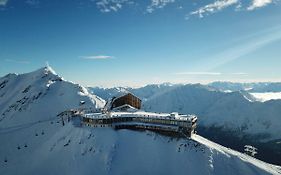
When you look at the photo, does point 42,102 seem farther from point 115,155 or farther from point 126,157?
point 126,157

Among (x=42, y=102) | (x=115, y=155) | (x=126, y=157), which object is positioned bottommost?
(x=126, y=157)

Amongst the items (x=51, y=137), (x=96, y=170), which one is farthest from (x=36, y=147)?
(x=96, y=170)

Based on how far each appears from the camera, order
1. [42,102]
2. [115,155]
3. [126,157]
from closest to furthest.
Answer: [126,157]
[115,155]
[42,102]

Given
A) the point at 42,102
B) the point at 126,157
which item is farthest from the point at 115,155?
the point at 42,102

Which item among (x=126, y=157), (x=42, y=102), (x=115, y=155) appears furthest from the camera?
(x=42, y=102)

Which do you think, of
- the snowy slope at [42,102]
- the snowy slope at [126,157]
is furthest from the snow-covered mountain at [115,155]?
the snowy slope at [42,102]

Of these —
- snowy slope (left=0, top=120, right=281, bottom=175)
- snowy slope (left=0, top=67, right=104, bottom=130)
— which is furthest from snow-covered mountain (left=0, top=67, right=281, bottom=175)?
snowy slope (left=0, top=67, right=104, bottom=130)

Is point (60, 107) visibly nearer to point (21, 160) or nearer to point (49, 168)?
point (21, 160)

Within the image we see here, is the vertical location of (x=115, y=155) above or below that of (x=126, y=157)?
above

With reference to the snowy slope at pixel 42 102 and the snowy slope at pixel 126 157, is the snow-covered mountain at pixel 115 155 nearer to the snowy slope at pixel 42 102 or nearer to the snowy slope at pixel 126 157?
the snowy slope at pixel 126 157
